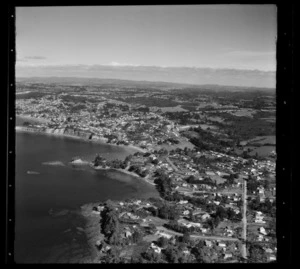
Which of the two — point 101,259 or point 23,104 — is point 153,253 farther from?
point 23,104

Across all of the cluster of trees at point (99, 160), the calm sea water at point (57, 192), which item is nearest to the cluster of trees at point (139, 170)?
the calm sea water at point (57, 192)

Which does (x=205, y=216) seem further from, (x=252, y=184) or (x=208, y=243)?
(x=252, y=184)

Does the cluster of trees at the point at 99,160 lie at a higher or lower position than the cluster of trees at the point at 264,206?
higher

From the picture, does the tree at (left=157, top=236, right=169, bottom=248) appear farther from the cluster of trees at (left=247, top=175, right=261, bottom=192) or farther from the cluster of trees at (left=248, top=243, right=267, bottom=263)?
the cluster of trees at (left=247, top=175, right=261, bottom=192)

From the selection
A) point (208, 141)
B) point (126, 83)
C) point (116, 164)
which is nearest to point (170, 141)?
point (208, 141)

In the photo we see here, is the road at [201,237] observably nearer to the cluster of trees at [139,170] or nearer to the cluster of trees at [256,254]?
the cluster of trees at [256,254]

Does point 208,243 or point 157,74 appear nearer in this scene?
point 208,243
